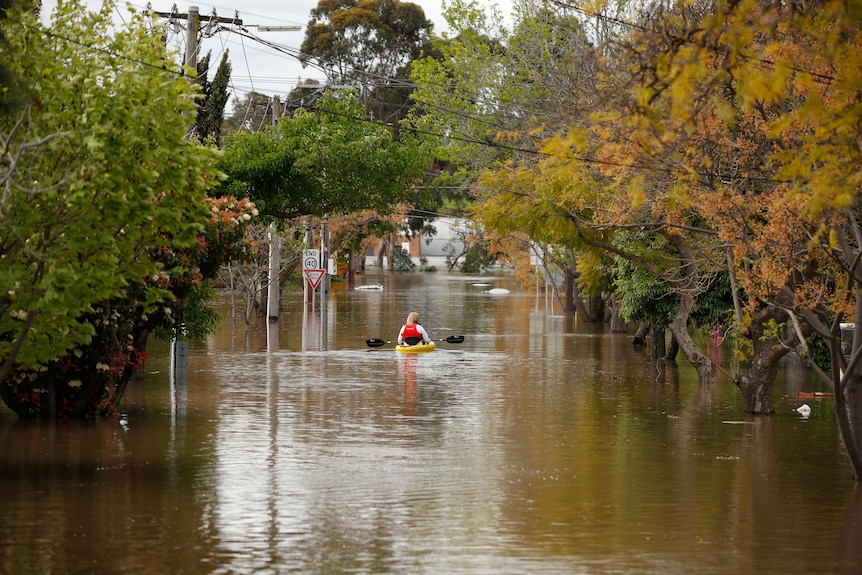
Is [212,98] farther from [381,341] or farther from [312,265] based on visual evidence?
[312,265]

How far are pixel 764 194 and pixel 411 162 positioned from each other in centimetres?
1410

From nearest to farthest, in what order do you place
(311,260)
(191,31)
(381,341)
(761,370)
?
(761,370)
(191,31)
(381,341)
(311,260)

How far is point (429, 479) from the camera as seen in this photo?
1575 cm

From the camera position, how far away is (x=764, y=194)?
16.6m

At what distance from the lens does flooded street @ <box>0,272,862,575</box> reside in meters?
11.6

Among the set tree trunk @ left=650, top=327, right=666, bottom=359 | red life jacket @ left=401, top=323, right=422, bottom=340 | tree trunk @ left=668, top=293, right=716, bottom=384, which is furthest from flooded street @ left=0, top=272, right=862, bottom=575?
red life jacket @ left=401, top=323, right=422, bottom=340

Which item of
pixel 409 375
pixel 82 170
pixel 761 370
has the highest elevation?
pixel 82 170

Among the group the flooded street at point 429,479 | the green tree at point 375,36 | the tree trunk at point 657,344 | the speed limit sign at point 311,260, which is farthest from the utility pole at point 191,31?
the green tree at point 375,36

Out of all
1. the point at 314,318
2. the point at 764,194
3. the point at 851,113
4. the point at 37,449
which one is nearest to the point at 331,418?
the point at 37,449

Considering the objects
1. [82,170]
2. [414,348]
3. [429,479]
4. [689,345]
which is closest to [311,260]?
[414,348]

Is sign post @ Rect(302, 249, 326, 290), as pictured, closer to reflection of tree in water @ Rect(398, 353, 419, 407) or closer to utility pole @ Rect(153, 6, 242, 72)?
reflection of tree in water @ Rect(398, 353, 419, 407)

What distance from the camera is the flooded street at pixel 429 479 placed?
1161 cm

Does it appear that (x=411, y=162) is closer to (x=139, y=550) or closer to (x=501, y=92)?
(x=501, y=92)

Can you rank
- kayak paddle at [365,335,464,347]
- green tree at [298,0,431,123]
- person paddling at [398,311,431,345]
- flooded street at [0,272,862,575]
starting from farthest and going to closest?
1. green tree at [298,0,431,123]
2. kayak paddle at [365,335,464,347]
3. person paddling at [398,311,431,345]
4. flooded street at [0,272,862,575]
